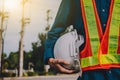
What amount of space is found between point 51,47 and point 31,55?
16 centimetres

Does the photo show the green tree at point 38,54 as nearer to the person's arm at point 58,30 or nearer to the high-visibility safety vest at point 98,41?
the person's arm at point 58,30

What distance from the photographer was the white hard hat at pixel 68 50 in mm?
2736

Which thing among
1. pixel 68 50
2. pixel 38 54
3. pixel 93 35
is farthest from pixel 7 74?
pixel 93 35

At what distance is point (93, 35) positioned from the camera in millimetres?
2742

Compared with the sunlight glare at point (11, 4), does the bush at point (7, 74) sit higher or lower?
lower

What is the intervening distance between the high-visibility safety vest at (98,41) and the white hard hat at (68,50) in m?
0.04

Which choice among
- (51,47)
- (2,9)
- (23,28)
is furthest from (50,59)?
(2,9)

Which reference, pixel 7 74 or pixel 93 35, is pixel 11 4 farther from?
pixel 93 35

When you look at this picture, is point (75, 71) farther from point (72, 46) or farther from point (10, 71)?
point (10, 71)

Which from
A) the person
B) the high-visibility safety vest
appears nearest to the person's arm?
the person

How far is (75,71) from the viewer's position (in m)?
2.73

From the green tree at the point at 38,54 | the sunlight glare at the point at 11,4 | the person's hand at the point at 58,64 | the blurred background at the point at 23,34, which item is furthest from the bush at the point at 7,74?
the sunlight glare at the point at 11,4

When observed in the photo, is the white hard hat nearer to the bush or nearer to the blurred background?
the blurred background

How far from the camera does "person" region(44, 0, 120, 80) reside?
2734 millimetres
